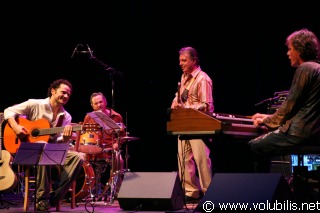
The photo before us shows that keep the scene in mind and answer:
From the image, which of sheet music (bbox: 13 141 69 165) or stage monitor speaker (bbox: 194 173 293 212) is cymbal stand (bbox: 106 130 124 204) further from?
stage monitor speaker (bbox: 194 173 293 212)

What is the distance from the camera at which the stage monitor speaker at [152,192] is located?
511cm

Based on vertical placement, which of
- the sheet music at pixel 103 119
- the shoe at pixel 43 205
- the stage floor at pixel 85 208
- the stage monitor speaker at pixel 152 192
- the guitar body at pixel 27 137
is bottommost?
the stage floor at pixel 85 208

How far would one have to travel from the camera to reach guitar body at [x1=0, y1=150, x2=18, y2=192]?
5746 millimetres

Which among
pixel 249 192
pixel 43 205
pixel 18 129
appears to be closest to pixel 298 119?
pixel 249 192

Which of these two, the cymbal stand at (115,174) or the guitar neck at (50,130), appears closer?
the guitar neck at (50,130)

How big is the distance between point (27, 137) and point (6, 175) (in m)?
0.51

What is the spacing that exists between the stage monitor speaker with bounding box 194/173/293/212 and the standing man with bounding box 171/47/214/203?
1.68 meters

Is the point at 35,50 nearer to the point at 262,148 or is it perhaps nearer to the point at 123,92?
the point at 123,92

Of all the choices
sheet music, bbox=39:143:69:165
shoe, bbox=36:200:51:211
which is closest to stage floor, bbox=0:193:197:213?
shoe, bbox=36:200:51:211

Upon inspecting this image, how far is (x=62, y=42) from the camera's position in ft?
30.4

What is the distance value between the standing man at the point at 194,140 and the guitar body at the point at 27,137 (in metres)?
1.63

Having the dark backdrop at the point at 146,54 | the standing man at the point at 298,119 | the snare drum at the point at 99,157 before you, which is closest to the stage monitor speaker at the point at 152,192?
the standing man at the point at 298,119

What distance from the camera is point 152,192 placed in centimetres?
520

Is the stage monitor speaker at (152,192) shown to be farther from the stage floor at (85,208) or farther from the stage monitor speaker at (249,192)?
the stage monitor speaker at (249,192)
